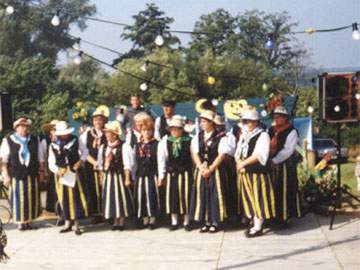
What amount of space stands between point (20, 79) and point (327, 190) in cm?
2530

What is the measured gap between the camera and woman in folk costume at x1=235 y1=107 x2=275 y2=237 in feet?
24.1

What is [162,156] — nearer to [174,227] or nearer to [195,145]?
[195,145]

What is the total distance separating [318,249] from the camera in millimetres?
6633

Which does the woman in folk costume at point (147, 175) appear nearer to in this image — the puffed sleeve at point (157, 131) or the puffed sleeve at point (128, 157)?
the puffed sleeve at point (128, 157)

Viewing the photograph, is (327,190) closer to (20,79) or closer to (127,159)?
(127,159)

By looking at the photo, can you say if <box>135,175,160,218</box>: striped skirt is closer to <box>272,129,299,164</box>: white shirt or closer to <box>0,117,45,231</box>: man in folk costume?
<box>0,117,45,231</box>: man in folk costume

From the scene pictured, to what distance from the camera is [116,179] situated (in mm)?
7977

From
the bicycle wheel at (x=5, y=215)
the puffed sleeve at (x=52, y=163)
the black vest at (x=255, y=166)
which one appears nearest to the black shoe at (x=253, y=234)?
the black vest at (x=255, y=166)

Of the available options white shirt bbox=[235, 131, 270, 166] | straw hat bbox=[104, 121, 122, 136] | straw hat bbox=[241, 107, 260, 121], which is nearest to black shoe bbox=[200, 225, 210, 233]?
white shirt bbox=[235, 131, 270, 166]

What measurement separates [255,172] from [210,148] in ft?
1.93

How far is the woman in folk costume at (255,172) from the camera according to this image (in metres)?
7.33

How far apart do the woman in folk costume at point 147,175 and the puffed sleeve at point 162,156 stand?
8cm

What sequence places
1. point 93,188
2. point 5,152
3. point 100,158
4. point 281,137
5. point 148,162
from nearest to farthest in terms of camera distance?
point 281,137
point 148,162
point 100,158
point 5,152
point 93,188

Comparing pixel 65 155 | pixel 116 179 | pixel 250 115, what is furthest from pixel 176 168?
pixel 65 155
